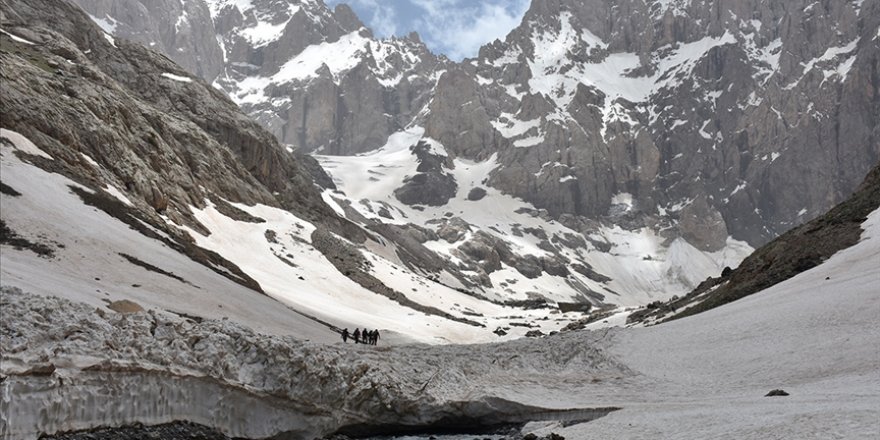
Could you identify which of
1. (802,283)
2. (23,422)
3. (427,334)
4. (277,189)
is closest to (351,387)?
(23,422)

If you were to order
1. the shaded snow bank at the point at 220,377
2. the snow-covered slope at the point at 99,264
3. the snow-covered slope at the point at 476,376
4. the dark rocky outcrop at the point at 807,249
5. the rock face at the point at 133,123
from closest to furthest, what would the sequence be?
the shaded snow bank at the point at 220,377, the snow-covered slope at the point at 476,376, the snow-covered slope at the point at 99,264, the dark rocky outcrop at the point at 807,249, the rock face at the point at 133,123

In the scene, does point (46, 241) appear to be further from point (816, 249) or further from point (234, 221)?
→ point (234, 221)

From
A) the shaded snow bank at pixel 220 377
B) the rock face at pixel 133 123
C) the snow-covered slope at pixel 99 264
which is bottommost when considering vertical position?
the shaded snow bank at pixel 220 377

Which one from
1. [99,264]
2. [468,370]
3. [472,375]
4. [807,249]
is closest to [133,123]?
[99,264]

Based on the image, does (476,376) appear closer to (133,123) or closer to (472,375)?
(472,375)

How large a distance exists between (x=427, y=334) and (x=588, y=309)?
72441 mm

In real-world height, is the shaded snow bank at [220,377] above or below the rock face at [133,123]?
below

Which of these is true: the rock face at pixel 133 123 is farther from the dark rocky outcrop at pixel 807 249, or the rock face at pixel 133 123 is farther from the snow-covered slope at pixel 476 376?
the dark rocky outcrop at pixel 807 249

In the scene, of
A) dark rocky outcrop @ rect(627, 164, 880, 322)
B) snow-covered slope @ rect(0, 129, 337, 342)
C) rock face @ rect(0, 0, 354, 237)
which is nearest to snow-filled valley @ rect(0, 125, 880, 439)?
snow-covered slope @ rect(0, 129, 337, 342)

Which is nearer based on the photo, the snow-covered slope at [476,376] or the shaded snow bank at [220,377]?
the shaded snow bank at [220,377]

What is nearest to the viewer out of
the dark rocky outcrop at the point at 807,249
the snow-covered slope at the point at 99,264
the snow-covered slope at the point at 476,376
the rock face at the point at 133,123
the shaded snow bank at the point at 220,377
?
the shaded snow bank at the point at 220,377

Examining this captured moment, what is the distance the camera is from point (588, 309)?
442 ft

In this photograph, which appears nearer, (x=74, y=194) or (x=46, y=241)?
(x=46, y=241)

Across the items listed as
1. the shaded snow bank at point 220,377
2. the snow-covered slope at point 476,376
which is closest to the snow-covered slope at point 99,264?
the shaded snow bank at point 220,377
